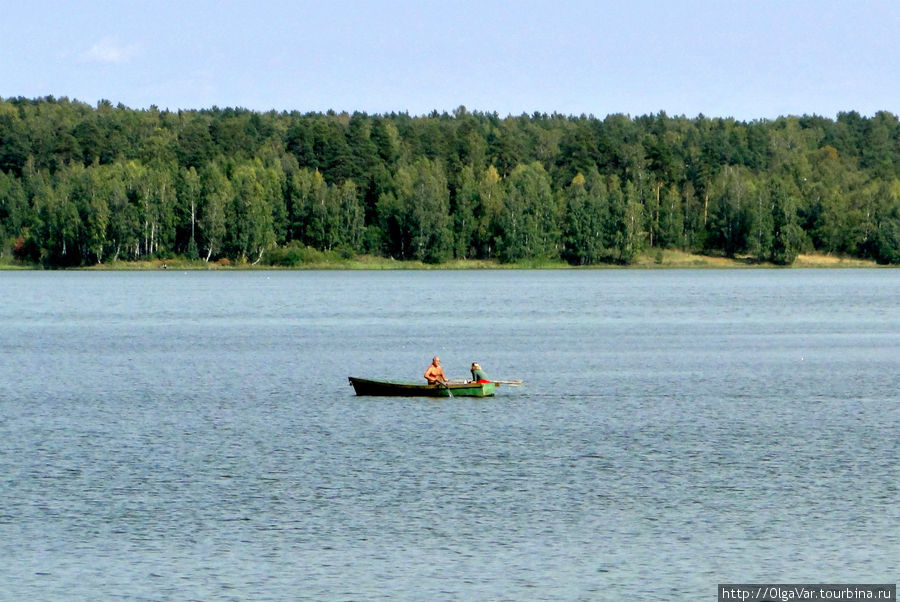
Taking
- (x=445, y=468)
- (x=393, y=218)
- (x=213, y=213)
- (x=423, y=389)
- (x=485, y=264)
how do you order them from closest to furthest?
(x=445, y=468) → (x=423, y=389) → (x=213, y=213) → (x=393, y=218) → (x=485, y=264)

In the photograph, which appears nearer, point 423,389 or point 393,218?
point 423,389

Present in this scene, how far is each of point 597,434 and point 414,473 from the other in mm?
7793

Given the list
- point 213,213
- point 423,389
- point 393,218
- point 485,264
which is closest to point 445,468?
point 423,389

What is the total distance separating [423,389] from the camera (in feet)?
148

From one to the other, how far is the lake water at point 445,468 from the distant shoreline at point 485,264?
351 feet

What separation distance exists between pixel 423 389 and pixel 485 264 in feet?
487

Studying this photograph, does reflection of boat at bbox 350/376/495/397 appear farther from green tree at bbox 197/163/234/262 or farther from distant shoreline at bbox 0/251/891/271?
distant shoreline at bbox 0/251/891/271

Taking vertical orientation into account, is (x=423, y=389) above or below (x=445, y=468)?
above

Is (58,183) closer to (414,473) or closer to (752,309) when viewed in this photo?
(752,309)

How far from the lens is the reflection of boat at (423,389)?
45219mm

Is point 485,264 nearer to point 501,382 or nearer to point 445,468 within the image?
point 501,382

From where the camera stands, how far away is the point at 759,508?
27.8 meters

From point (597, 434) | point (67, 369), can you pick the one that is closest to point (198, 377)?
point (67, 369)

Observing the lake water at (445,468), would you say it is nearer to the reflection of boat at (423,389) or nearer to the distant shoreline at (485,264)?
the reflection of boat at (423,389)
